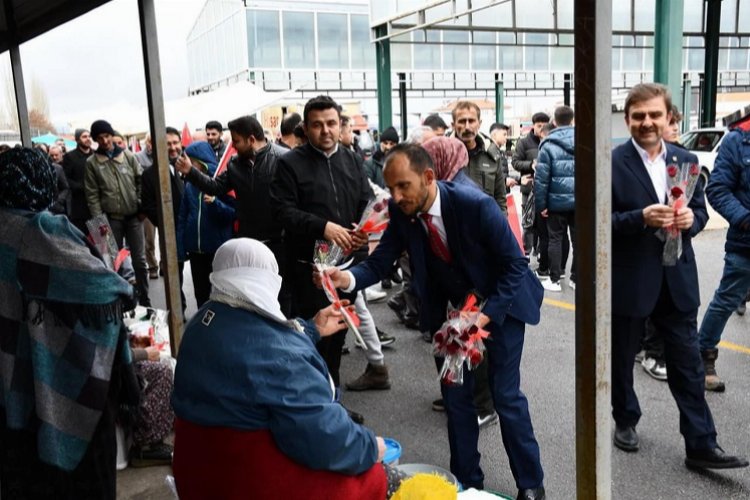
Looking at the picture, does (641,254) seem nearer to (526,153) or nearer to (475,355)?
(475,355)

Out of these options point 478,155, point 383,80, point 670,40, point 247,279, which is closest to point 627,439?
point 478,155

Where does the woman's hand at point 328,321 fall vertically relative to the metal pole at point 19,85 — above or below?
below

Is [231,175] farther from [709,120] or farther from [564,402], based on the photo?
[709,120]

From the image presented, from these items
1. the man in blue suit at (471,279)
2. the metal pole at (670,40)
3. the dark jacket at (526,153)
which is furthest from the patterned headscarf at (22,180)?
the metal pole at (670,40)

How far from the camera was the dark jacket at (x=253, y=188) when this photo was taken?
5316mm

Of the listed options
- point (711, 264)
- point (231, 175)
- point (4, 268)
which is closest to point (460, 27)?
point (711, 264)

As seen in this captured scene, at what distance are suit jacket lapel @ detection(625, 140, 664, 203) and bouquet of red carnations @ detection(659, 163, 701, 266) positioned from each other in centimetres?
10

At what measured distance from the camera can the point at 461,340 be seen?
121 inches

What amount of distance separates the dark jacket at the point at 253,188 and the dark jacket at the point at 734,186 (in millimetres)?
3214

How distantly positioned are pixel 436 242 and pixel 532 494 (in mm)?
1332

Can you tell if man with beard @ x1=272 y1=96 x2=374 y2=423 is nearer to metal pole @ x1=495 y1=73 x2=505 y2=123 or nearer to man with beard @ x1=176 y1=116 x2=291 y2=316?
man with beard @ x1=176 y1=116 x2=291 y2=316

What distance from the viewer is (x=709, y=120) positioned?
19.3 m

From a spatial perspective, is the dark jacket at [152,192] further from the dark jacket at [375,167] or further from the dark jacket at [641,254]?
the dark jacket at [641,254]

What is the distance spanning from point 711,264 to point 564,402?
17.5ft
